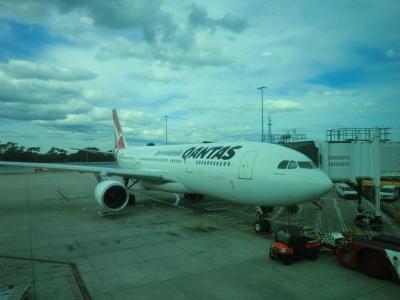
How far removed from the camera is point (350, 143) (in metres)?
14.4

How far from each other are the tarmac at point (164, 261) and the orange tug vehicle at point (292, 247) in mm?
226

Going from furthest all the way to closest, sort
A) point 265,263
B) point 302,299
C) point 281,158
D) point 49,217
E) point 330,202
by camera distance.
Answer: point 330,202 → point 49,217 → point 281,158 → point 265,263 → point 302,299

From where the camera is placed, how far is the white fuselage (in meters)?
10.7

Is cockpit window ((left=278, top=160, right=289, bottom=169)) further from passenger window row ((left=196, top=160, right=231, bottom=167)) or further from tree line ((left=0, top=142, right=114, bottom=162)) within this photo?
tree line ((left=0, top=142, right=114, bottom=162))

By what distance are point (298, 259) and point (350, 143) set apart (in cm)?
733

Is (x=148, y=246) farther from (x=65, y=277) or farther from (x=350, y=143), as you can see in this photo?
(x=350, y=143)

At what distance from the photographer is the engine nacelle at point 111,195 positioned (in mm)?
15648

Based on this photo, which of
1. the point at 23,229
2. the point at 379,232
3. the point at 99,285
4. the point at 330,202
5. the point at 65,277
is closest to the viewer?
the point at 99,285

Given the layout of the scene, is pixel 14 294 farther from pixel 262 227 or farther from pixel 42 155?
pixel 42 155

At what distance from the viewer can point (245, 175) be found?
1221cm

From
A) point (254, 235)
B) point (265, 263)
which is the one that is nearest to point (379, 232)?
point (254, 235)

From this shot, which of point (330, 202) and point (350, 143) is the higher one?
point (350, 143)

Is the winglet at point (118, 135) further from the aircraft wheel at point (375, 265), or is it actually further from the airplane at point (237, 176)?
the aircraft wheel at point (375, 265)

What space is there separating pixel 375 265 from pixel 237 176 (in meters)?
5.76
